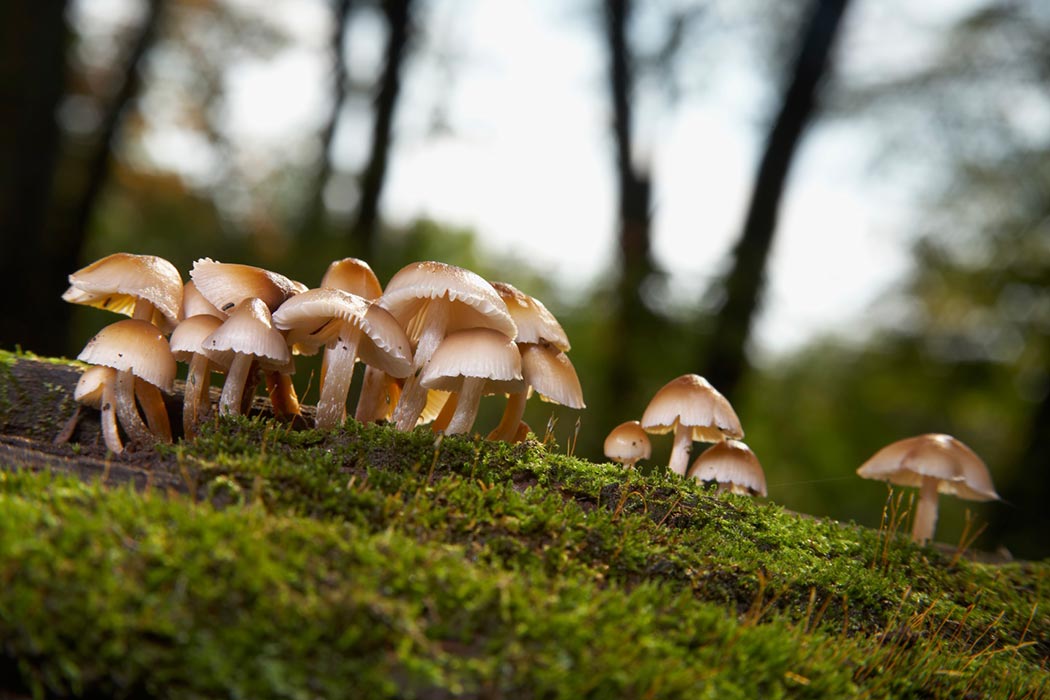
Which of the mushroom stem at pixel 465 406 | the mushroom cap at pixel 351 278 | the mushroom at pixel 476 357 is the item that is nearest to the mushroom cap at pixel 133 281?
the mushroom cap at pixel 351 278

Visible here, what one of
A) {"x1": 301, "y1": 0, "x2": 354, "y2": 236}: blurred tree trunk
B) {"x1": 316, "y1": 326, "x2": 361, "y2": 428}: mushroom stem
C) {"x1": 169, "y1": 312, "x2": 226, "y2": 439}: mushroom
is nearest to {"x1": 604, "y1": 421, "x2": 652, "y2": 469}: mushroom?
{"x1": 316, "y1": 326, "x2": 361, "y2": 428}: mushroom stem

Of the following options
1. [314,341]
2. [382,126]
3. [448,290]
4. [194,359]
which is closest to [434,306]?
[448,290]

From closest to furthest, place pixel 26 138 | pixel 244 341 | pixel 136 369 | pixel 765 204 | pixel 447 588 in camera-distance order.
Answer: pixel 447 588 → pixel 244 341 → pixel 136 369 → pixel 26 138 → pixel 765 204

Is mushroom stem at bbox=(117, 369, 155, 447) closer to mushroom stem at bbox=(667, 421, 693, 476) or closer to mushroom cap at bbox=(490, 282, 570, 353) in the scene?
mushroom cap at bbox=(490, 282, 570, 353)

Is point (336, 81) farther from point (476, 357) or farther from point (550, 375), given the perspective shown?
point (476, 357)

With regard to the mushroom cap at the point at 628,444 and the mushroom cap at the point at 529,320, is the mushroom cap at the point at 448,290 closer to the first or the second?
the mushroom cap at the point at 529,320

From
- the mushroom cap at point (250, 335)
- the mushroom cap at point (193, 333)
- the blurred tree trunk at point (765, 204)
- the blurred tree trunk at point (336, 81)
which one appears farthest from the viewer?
the blurred tree trunk at point (336, 81)

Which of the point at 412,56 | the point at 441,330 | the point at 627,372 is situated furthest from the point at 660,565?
the point at 412,56

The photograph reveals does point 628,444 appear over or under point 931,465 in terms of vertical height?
under
